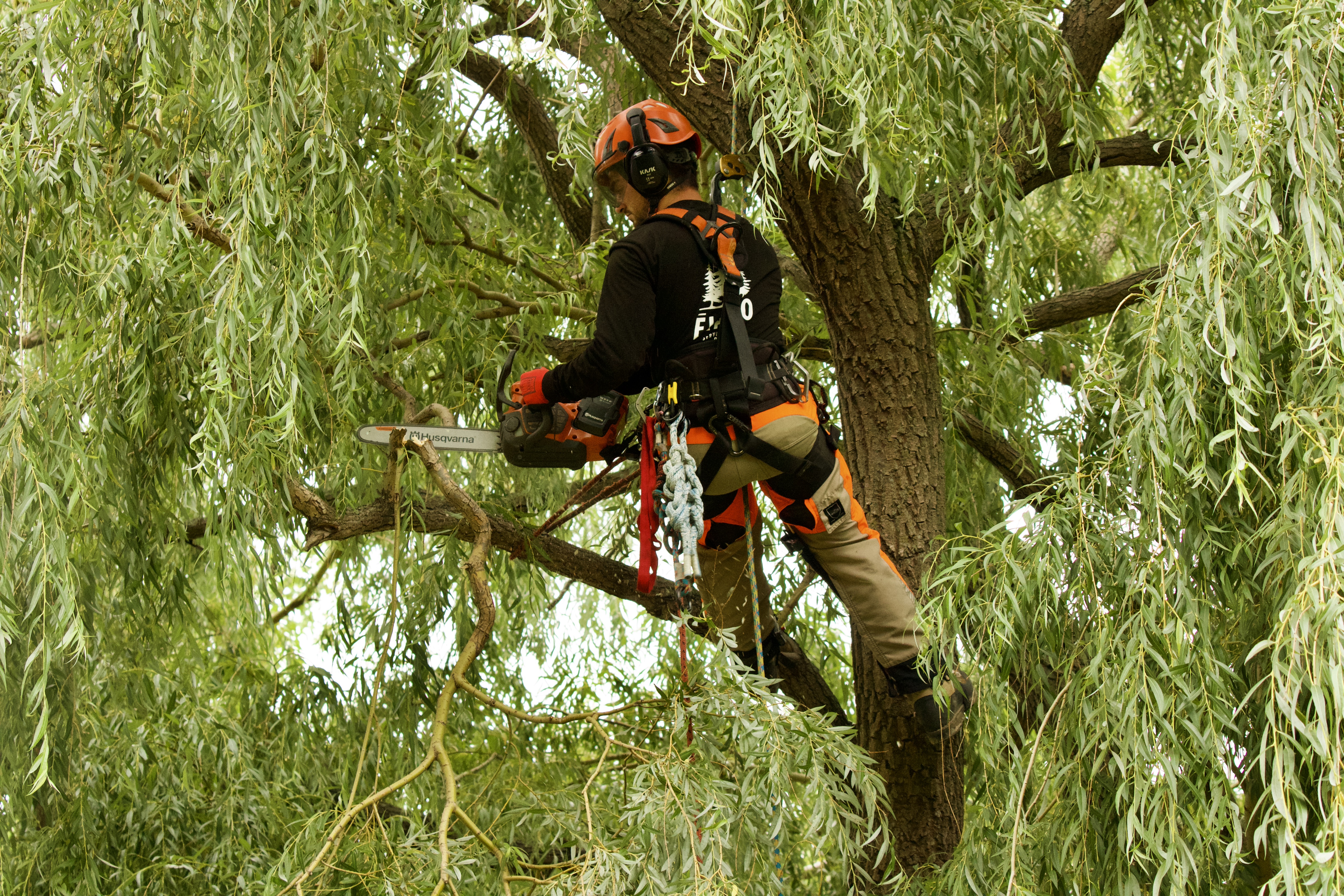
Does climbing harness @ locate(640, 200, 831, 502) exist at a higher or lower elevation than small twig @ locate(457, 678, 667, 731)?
higher

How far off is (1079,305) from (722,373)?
1432 millimetres

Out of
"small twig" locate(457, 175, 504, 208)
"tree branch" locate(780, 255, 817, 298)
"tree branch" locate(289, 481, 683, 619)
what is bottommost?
"tree branch" locate(289, 481, 683, 619)

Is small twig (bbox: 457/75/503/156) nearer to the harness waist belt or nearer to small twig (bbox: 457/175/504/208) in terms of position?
small twig (bbox: 457/175/504/208)

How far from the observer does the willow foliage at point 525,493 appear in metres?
1.97

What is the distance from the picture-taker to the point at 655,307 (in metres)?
2.68

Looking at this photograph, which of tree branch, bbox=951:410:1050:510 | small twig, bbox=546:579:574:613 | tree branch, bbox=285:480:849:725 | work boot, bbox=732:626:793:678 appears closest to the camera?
tree branch, bbox=285:480:849:725

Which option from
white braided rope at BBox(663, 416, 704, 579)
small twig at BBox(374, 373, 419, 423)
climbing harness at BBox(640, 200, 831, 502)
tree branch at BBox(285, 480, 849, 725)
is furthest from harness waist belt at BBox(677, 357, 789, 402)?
small twig at BBox(374, 373, 419, 423)

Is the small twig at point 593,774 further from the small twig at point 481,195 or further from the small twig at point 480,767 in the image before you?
the small twig at point 481,195

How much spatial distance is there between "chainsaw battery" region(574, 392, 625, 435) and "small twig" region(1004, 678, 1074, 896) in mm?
1137

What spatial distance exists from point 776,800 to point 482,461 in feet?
7.09

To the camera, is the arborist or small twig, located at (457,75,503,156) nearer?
the arborist

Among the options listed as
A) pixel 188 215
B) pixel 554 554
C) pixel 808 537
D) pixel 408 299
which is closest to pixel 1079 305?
pixel 808 537

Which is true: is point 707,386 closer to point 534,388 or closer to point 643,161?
point 534,388

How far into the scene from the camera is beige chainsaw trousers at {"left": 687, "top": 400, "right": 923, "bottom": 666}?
2.77m
